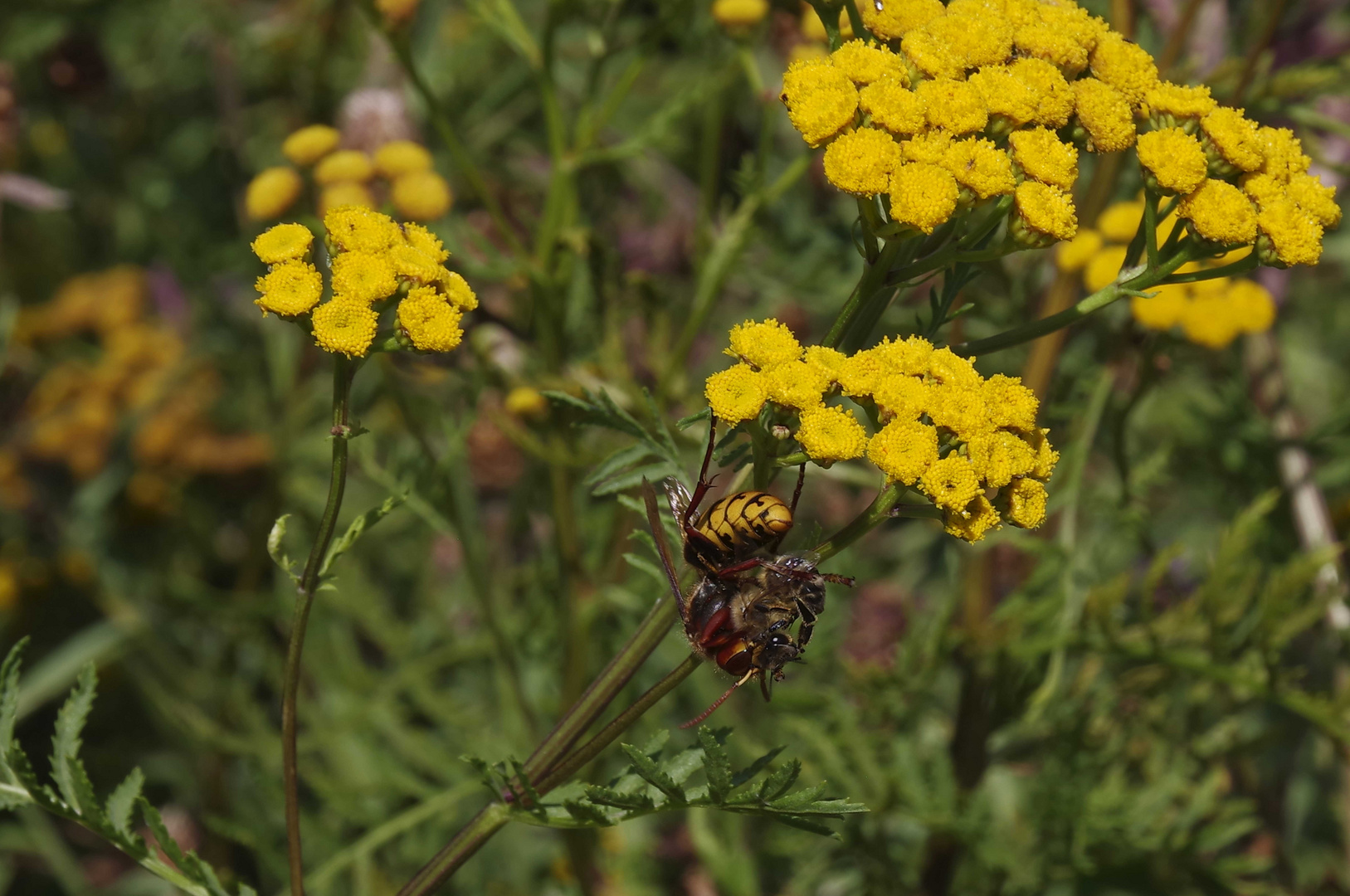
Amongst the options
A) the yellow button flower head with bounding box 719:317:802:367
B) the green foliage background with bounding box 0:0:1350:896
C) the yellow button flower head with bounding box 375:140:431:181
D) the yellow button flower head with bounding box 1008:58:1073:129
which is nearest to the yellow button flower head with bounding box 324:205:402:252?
the green foliage background with bounding box 0:0:1350:896

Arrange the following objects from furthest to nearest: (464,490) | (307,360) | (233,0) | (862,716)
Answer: (233,0) < (307,360) < (464,490) < (862,716)

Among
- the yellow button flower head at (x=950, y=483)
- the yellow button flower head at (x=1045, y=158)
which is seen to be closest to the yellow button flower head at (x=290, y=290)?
the yellow button flower head at (x=950, y=483)

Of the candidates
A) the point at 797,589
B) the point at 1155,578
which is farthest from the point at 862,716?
the point at 797,589

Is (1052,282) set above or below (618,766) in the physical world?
above

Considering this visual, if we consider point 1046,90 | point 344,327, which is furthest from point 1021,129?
point 344,327

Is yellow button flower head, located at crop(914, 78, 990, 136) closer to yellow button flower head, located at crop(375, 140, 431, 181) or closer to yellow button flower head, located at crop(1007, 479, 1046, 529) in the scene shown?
yellow button flower head, located at crop(1007, 479, 1046, 529)

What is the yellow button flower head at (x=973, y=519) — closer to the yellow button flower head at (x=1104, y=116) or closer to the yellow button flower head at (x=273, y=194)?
the yellow button flower head at (x=1104, y=116)

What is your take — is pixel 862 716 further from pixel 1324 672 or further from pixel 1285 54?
pixel 1285 54

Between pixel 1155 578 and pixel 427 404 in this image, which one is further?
pixel 427 404
